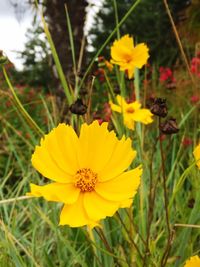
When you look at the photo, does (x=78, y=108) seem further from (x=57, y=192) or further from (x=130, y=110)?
(x=130, y=110)

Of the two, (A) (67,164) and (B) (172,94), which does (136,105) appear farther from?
(B) (172,94)

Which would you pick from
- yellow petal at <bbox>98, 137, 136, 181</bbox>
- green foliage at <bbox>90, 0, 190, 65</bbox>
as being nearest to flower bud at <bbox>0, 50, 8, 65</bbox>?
yellow petal at <bbox>98, 137, 136, 181</bbox>

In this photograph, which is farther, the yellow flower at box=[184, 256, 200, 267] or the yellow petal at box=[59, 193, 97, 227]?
the yellow flower at box=[184, 256, 200, 267]

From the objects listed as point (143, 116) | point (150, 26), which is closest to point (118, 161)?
point (143, 116)

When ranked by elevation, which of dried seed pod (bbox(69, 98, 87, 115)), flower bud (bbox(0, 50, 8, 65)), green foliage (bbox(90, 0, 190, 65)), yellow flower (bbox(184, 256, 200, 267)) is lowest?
yellow flower (bbox(184, 256, 200, 267))

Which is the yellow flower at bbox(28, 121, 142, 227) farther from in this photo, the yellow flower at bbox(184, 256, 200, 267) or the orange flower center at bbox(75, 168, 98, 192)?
the yellow flower at bbox(184, 256, 200, 267)
